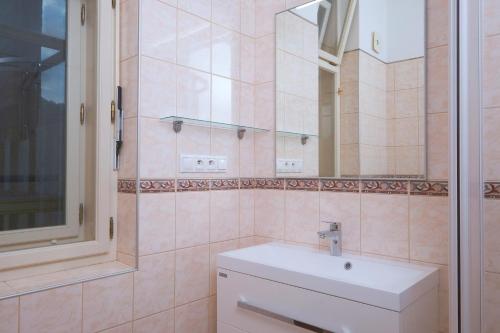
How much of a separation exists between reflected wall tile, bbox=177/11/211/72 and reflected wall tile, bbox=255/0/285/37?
34cm

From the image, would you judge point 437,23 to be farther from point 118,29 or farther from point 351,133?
point 118,29

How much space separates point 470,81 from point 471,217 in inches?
10.1

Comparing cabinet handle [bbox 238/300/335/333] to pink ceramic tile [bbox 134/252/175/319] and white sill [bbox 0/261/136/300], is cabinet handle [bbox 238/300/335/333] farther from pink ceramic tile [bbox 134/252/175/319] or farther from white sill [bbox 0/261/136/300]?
white sill [bbox 0/261/136/300]

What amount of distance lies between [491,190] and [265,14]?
1.58 m

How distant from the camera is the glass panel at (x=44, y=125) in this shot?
1.28 m

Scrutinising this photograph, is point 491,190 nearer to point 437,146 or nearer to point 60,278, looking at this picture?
point 437,146

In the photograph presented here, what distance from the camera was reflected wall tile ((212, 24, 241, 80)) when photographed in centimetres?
175

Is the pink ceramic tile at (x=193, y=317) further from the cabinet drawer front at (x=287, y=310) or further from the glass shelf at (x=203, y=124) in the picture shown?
the glass shelf at (x=203, y=124)

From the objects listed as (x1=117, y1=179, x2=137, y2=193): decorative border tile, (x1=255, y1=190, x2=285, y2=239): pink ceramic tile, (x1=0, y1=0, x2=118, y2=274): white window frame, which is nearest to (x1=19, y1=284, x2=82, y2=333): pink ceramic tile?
(x1=0, y1=0, x2=118, y2=274): white window frame

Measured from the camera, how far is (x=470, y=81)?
2.21ft

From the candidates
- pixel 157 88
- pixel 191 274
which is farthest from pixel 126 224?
pixel 157 88

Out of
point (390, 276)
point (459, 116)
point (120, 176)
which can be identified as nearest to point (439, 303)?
point (390, 276)

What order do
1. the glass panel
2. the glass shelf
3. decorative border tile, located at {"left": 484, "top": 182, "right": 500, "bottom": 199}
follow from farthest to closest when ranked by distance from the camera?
the glass shelf → the glass panel → decorative border tile, located at {"left": 484, "top": 182, "right": 500, "bottom": 199}

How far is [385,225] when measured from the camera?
1.45m
